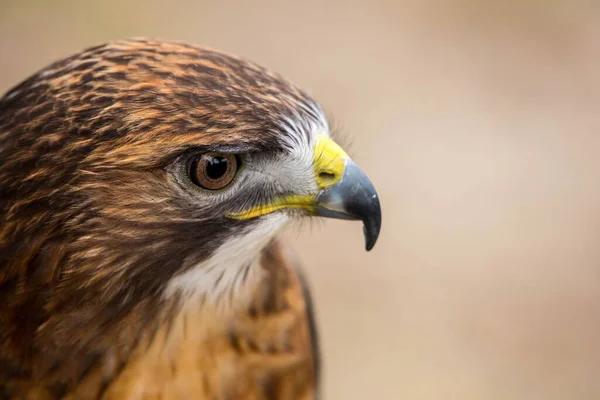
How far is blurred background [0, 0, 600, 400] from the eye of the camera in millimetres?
3990

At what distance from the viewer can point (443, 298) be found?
4.15 metres

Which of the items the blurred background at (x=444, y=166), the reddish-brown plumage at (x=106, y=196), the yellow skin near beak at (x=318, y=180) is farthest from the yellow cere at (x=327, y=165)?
the blurred background at (x=444, y=166)

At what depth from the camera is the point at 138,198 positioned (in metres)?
1.59

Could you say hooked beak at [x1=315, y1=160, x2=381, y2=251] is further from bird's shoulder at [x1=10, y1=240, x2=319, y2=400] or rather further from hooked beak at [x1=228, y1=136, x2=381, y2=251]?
bird's shoulder at [x1=10, y1=240, x2=319, y2=400]

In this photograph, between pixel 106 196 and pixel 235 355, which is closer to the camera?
pixel 106 196

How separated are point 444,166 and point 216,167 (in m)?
3.13

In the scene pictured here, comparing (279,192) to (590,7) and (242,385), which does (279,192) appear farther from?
(590,7)

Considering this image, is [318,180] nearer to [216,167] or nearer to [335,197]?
[335,197]

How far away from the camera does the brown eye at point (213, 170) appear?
157cm

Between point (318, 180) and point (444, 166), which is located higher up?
point (444, 166)

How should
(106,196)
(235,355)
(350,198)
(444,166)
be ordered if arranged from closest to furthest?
(106,196)
(350,198)
(235,355)
(444,166)

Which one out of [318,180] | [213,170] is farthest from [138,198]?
[318,180]

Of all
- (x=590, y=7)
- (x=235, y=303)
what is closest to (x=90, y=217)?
(x=235, y=303)

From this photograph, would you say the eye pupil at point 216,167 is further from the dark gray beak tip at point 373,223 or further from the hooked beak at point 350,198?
the dark gray beak tip at point 373,223
